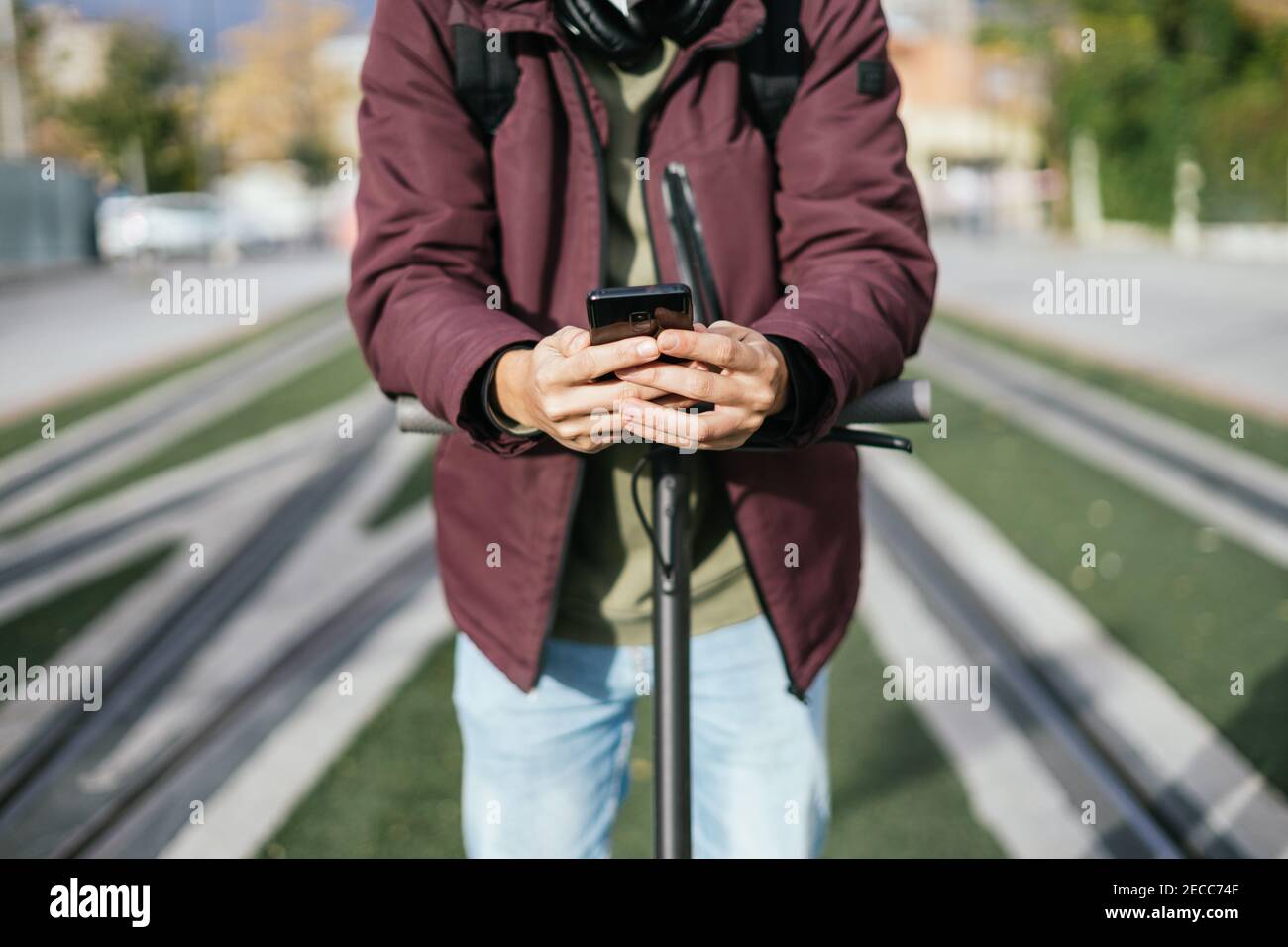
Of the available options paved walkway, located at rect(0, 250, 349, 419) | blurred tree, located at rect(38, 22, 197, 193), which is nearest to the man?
paved walkway, located at rect(0, 250, 349, 419)

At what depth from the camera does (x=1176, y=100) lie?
26594mm

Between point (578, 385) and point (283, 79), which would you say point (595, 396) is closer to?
point (578, 385)

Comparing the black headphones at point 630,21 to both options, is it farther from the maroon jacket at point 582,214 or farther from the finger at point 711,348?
the finger at point 711,348

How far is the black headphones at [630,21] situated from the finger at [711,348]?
46 cm

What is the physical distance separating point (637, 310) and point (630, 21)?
1.63ft

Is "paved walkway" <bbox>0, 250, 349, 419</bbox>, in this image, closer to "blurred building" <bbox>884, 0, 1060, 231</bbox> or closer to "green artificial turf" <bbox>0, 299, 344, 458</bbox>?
"green artificial turf" <bbox>0, 299, 344, 458</bbox>

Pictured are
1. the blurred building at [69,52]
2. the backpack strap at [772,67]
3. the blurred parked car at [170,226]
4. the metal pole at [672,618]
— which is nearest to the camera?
the metal pole at [672,618]

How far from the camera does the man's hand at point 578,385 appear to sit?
45.9 inches

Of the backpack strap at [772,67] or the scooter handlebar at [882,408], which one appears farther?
the backpack strap at [772,67]

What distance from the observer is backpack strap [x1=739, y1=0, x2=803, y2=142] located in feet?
5.07

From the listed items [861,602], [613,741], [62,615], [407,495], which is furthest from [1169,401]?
[613,741]

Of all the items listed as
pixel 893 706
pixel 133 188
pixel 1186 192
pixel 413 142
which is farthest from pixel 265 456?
pixel 133 188

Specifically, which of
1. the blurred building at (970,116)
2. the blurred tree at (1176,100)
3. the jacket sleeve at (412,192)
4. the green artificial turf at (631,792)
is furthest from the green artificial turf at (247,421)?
the blurred building at (970,116)
